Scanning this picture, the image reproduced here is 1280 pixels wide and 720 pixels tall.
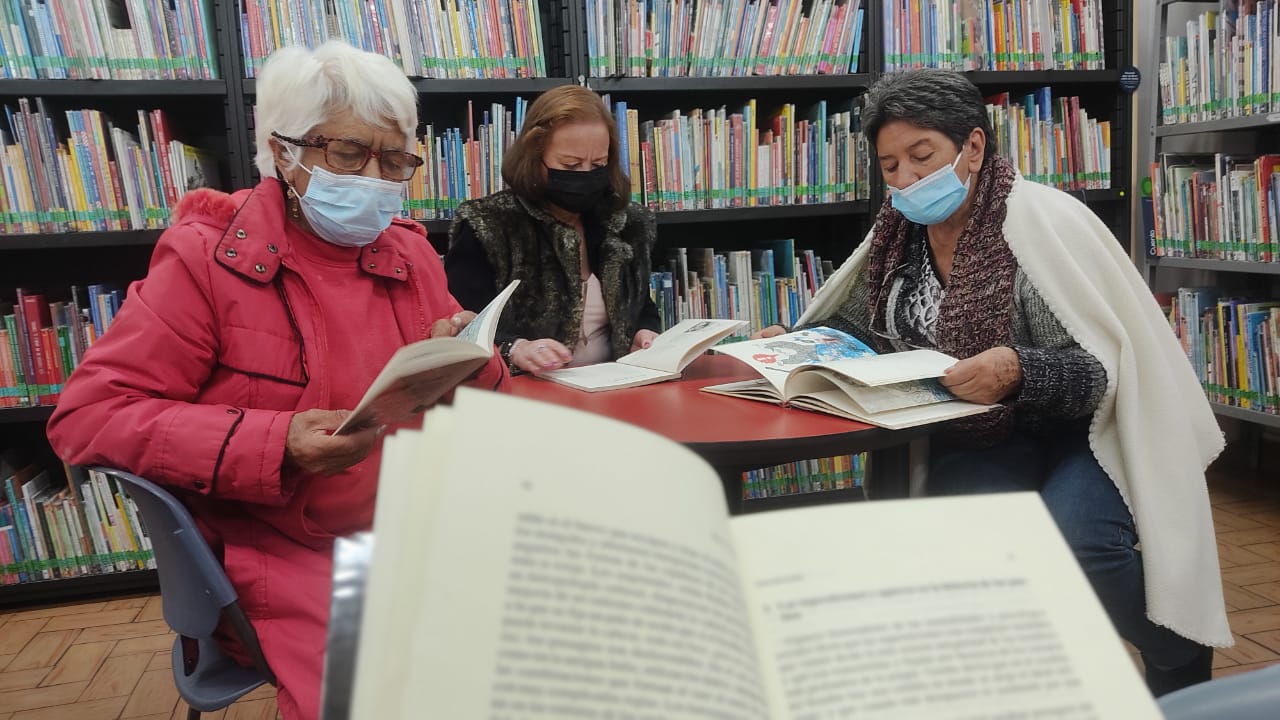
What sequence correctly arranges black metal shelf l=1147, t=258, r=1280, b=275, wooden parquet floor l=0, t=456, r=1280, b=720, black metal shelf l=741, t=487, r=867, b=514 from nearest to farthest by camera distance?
1. wooden parquet floor l=0, t=456, r=1280, b=720
2. black metal shelf l=1147, t=258, r=1280, b=275
3. black metal shelf l=741, t=487, r=867, b=514

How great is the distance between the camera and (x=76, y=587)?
2607 millimetres

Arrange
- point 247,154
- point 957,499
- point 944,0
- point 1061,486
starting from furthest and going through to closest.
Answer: point 944,0 → point 247,154 → point 1061,486 → point 957,499

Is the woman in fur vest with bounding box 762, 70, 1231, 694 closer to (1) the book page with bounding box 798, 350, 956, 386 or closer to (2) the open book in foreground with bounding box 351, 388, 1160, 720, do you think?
(1) the book page with bounding box 798, 350, 956, 386

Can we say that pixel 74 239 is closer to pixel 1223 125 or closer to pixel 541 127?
pixel 541 127

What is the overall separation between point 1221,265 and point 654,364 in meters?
2.37

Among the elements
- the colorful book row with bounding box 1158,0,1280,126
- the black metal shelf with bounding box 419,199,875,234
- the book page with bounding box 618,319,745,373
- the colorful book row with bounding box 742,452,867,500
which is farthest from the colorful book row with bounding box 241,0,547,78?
the colorful book row with bounding box 1158,0,1280,126

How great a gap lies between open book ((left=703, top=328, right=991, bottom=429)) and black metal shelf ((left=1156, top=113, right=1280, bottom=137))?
2.17 meters

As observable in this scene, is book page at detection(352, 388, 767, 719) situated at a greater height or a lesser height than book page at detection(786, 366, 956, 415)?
greater

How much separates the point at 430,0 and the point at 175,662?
199 cm

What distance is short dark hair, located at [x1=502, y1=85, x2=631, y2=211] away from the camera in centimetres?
216

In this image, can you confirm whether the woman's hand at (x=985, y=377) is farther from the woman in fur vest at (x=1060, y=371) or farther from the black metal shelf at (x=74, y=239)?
the black metal shelf at (x=74, y=239)

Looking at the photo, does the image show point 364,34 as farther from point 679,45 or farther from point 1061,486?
point 1061,486

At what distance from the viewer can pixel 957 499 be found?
20.8 inches

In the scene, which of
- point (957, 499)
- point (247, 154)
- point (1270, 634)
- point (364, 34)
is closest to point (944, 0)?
point (364, 34)
